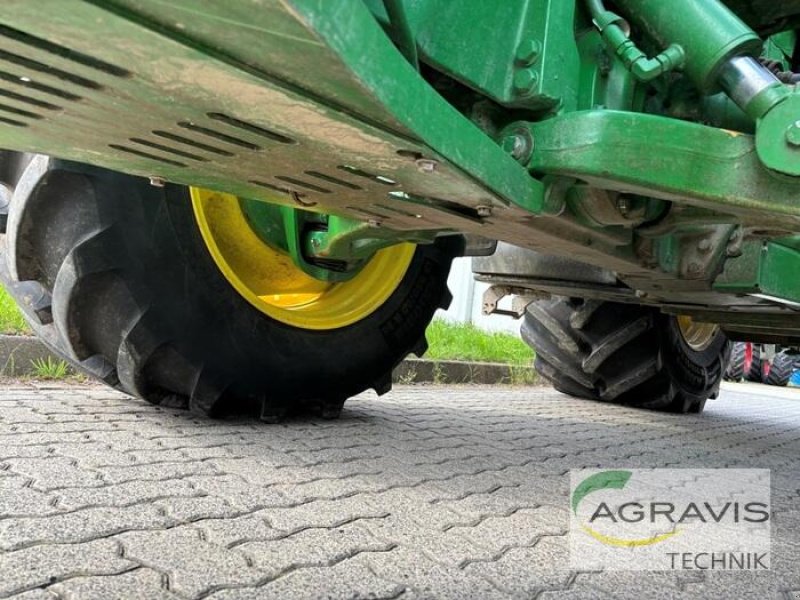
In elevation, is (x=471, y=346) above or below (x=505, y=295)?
below

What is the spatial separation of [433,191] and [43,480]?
940 millimetres

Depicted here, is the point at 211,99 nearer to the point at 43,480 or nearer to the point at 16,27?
the point at 16,27

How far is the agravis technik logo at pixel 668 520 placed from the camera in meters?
1.40

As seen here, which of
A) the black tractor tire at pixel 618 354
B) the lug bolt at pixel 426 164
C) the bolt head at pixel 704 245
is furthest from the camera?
the black tractor tire at pixel 618 354

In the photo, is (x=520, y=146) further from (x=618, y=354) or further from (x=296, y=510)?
(x=618, y=354)

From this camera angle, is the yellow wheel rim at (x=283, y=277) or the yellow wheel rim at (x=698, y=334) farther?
the yellow wheel rim at (x=698, y=334)

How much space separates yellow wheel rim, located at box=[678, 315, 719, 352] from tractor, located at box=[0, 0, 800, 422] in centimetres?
124

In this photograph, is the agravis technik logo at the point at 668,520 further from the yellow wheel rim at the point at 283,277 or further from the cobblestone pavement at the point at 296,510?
the yellow wheel rim at the point at 283,277

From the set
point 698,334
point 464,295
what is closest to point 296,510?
point 698,334

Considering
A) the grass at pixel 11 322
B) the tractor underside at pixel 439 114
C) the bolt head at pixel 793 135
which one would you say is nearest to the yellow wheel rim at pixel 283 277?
the tractor underside at pixel 439 114

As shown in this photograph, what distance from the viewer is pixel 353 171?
3.78ft

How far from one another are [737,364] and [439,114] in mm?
11859

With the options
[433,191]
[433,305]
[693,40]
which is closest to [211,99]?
[433,191]

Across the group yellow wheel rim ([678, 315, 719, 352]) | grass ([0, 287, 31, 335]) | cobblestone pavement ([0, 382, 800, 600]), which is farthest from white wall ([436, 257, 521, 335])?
cobblestone pavement ([0, 382, 800, 600])
